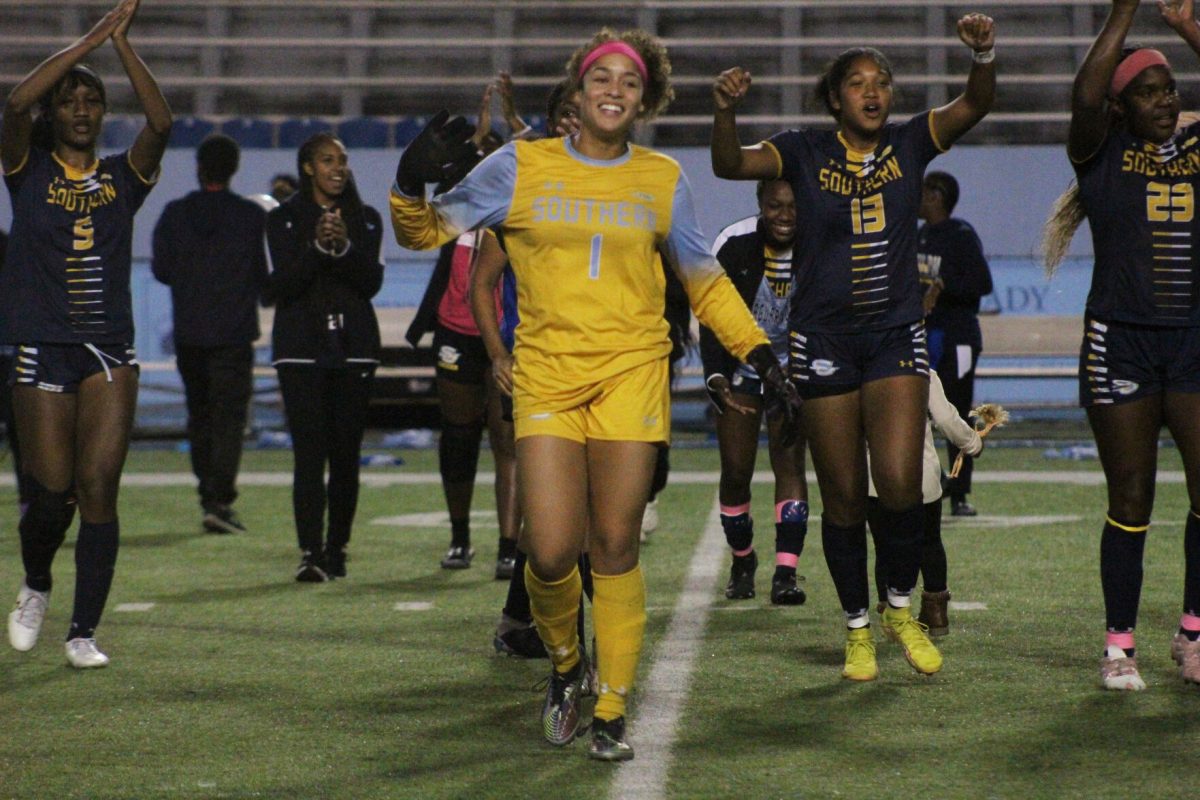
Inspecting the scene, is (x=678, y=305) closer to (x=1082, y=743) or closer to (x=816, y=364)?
(x=816, y=364)

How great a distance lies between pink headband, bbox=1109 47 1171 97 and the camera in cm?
501

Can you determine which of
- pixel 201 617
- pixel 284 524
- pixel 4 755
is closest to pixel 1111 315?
pixel 4 755

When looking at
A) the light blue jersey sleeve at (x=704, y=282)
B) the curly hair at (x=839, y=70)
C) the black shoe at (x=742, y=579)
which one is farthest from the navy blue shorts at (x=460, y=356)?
the light blue jersey sleeve at (x=704, y=282)

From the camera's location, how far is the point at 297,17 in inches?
808

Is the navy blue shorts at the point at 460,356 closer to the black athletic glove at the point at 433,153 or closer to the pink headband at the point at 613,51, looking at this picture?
the pink headband at the point at 613,51

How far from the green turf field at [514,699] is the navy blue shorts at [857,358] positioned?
89 centimetres

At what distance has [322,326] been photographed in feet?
25.1

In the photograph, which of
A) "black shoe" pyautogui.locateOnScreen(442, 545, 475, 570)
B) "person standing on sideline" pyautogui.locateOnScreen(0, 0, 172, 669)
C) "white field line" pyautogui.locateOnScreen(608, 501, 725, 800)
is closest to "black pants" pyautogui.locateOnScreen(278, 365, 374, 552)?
"black shoe" pyautogui.locateOnScreen(442, 545, 475, 570)

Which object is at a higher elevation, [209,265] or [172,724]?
[209,265]

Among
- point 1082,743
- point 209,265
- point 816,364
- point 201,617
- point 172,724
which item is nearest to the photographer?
point 1082,743

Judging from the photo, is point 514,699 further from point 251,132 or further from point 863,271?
point 251,132

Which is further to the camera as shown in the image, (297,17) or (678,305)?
(297,17)

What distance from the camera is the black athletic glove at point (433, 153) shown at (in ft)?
13.9

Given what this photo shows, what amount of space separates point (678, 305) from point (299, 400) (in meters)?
2.03
